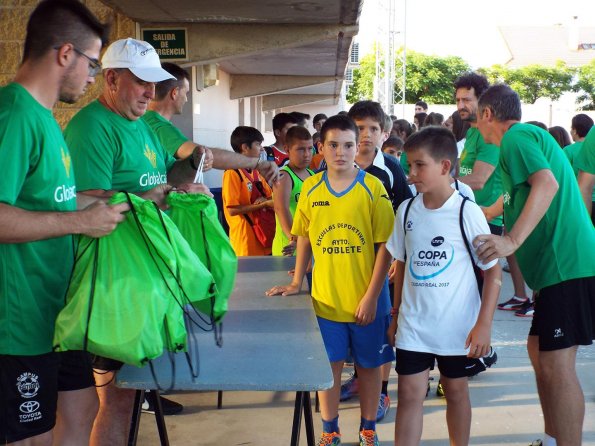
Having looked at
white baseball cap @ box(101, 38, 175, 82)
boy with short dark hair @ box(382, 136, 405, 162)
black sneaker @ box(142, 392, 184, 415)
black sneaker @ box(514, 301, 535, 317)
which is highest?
white baseball cap @ box(101, 38, 175, 82)

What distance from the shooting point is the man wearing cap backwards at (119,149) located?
9.23ft

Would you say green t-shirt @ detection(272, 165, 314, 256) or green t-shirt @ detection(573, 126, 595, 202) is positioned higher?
green t-shirt @ detection(573, 126, 595, 202)

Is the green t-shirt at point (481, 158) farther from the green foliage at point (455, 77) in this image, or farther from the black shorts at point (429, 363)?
the green foliage at point (455, 77)

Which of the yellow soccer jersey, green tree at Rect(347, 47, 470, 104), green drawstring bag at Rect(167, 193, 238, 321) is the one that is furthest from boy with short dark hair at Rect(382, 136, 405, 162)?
green tree at Rect(347, 47, 470, 104)

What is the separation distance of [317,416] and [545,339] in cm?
170

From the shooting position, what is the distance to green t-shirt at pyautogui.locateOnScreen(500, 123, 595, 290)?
3457mm

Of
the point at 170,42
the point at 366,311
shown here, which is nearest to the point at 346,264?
the point at 366,311

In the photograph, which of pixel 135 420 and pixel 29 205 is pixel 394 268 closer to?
pixel 135 420

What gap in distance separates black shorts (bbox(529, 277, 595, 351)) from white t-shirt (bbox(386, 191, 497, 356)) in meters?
0.46

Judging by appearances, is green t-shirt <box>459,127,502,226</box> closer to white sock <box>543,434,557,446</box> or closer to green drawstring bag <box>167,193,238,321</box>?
white sock <box>543,434,557,446</box>

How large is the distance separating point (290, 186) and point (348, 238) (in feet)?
4.53

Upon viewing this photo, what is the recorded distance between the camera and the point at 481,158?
17.7ft

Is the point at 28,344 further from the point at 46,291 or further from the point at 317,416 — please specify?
the point at 317,416

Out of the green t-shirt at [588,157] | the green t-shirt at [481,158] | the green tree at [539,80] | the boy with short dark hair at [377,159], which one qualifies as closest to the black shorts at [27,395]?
the boy with short dark hair at [377,159]
